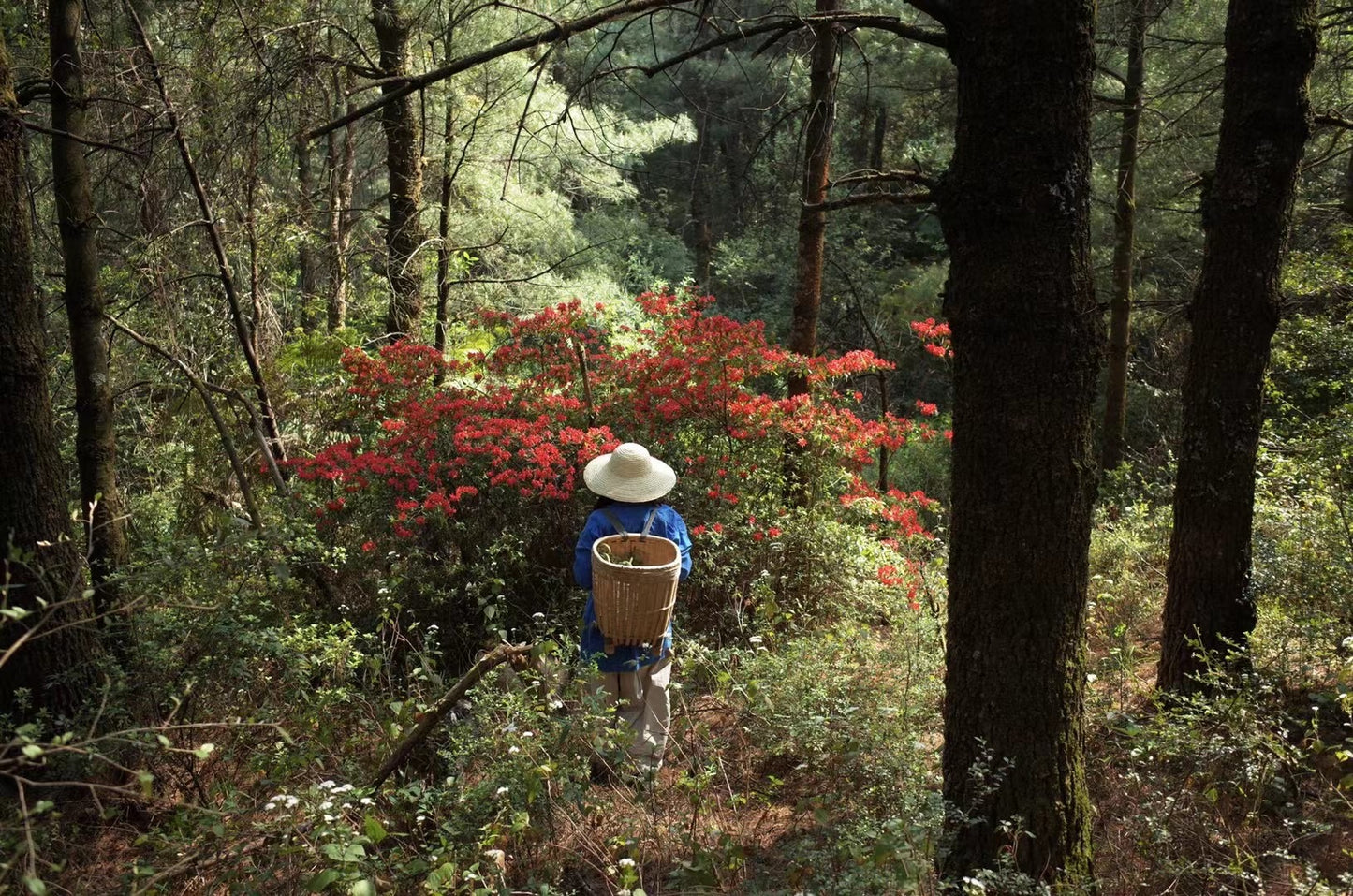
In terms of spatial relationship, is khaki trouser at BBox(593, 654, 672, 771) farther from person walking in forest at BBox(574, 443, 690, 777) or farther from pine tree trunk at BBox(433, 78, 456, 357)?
pine tree trunk at BBox(433, 78, 456, 357)

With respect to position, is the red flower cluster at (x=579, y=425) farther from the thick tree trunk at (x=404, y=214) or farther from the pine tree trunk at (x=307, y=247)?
the pine tree trunk at (x=307, y=247)

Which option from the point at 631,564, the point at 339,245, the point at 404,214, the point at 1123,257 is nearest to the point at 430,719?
the point at 631,564

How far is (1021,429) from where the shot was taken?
8.89ft

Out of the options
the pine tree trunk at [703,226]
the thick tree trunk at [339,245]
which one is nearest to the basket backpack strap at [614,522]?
the thick tree trunk at [339,245]

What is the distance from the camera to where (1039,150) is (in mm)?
2605

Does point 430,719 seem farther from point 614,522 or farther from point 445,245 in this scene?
point 445,245

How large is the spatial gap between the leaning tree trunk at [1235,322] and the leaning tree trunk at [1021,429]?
1668 mm

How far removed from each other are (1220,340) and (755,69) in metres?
20.6

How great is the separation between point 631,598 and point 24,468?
270 cm

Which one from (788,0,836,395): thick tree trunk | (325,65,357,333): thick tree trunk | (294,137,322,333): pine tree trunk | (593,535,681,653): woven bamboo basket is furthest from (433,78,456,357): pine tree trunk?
(593,535,681,653): woven bamboo basket

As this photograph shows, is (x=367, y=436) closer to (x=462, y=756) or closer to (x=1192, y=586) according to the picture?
(x=462, y=756)

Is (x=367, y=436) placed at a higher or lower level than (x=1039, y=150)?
lower

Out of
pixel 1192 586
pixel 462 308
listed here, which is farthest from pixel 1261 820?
pixel 462 308

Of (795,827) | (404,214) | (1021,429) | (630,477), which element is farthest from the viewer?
(404,214)
